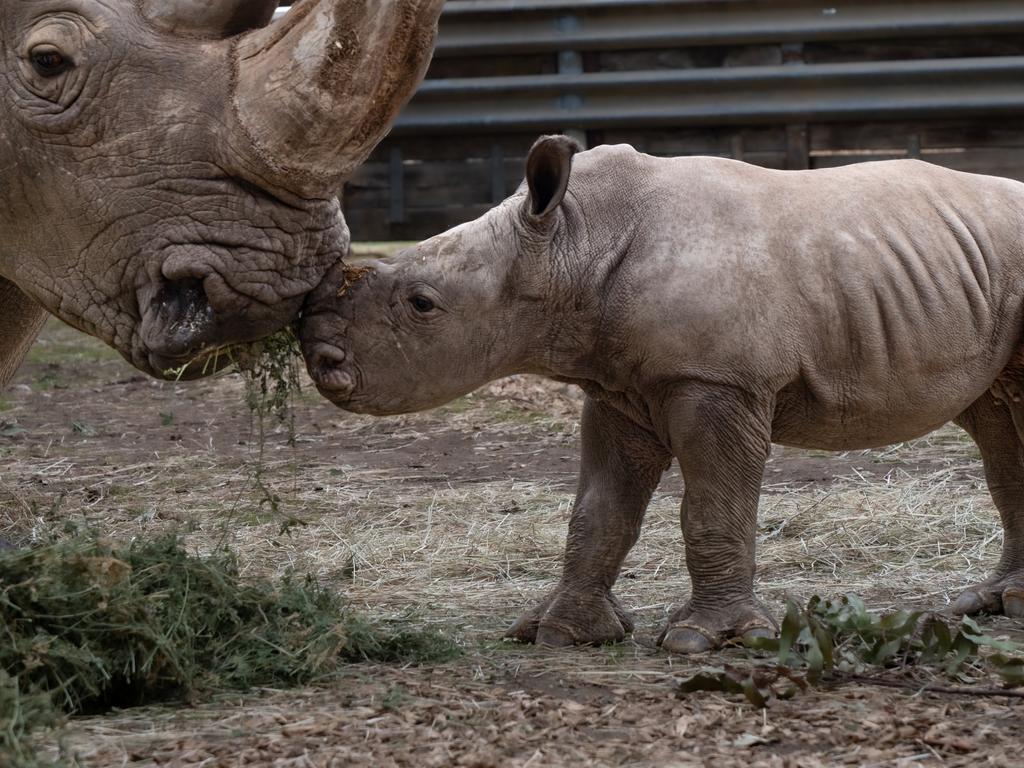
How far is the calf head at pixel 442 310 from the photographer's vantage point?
5457mm

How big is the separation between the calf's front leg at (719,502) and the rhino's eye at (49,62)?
7.45ft

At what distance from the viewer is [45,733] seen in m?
4.13

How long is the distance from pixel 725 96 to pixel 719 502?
7.58 meters

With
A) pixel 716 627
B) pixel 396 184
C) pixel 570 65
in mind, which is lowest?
pixel 716 627

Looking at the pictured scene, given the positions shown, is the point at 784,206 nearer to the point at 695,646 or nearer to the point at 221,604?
the point at 695,646

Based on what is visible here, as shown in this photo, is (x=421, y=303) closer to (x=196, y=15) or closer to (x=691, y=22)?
(x=196, y=15)

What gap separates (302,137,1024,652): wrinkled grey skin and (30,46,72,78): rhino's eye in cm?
111

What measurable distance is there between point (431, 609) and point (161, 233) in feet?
6.18

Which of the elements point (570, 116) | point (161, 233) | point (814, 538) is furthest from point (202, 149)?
point (570, 116)

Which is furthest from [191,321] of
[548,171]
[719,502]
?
[719,502]

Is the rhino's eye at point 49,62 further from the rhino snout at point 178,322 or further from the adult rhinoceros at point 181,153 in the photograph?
the rhino snout at point 178,322

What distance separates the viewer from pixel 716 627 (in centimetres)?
530

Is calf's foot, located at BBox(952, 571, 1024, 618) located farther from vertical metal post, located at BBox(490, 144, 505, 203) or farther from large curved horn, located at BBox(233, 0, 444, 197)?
vertical metal post, located at BBox(490, 144, 505, 203)

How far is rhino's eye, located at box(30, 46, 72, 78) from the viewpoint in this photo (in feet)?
17.3
